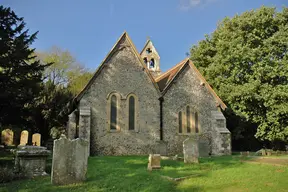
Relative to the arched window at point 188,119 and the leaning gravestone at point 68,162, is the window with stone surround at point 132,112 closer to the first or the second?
the arched window at point 188,119

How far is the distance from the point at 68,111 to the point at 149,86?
1074 cm

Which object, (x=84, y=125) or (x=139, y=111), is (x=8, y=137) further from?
(x=139, y=111)

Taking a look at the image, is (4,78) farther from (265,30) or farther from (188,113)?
(265,30)

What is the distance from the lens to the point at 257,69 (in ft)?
74.9

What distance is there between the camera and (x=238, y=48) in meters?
24.2

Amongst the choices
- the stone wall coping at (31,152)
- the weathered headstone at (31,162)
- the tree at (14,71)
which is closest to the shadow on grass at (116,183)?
the weathered headstone at (31,162)

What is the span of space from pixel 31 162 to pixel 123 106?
31.8 feet

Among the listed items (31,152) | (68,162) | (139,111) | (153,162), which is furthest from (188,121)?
(68,162)

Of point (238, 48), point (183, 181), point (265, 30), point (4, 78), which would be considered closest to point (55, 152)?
point (183, 181)

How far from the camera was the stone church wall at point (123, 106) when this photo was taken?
1842cm

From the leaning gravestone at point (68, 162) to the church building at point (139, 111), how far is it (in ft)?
28.8

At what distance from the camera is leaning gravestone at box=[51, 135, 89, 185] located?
8.56 meters

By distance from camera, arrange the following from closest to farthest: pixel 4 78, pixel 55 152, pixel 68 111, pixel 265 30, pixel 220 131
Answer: pixel 55 152
pixel 4 78
pixel 220 131
pixel 265 30
pixel 68 111

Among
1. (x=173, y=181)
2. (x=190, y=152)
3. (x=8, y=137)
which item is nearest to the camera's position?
(x=173, y=181)
